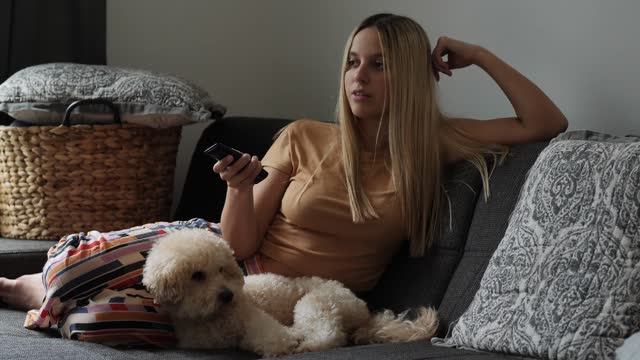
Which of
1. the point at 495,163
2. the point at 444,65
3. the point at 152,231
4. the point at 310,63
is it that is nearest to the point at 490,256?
the point at 495,163

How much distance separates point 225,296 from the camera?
1.69 metres

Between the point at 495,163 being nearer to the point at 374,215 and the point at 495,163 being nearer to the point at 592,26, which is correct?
the point at 374,215

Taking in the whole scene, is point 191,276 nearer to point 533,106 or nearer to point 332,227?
point 332,227

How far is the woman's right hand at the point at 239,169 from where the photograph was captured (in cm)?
186

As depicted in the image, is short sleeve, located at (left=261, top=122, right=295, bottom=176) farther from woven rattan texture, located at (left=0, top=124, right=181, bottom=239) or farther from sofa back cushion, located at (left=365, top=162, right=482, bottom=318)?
woven rattan texture, located at (left=0, top=124, right=181, bottom=239)

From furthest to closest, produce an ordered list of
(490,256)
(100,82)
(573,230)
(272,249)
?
(100,82) < (272,249) < (490,256) < (573,230)

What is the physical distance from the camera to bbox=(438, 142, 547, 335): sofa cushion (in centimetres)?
183

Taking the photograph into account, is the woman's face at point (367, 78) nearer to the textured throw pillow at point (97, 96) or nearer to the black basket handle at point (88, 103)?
the textured throw pillow at point (97, 96)

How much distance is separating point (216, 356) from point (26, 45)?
1871mm

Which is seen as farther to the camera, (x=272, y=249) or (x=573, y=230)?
(x=272, y=249)

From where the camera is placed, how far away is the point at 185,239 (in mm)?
1713

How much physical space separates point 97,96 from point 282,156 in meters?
0.79

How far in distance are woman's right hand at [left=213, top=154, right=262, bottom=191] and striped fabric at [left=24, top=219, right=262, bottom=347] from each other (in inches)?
9.9

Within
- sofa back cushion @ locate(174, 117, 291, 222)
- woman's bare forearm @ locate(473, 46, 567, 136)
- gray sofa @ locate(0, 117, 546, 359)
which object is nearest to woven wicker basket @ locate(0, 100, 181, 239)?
sofa back cushion @ locate(174, 117, 291, 222)
